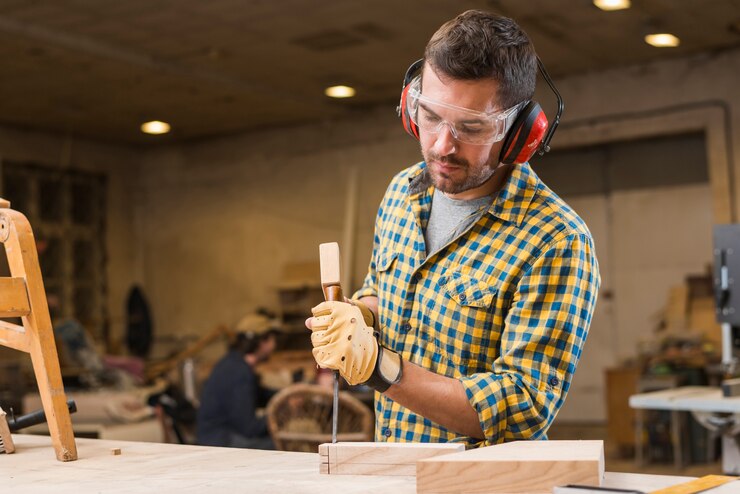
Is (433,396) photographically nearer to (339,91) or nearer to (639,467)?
(639,467)

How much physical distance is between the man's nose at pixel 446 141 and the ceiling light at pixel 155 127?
33.7 feet

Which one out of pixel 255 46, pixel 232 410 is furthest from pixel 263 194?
pixel 232 410

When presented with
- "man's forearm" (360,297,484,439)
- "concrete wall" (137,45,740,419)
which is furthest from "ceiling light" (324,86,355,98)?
"man's forearm" (360,297,484,439)

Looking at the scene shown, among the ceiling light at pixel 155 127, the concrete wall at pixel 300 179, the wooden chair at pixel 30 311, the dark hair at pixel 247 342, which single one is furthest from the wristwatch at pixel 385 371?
the ceiling light at pixel 155 127

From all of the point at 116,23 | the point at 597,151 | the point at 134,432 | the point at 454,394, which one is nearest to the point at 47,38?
the point at 116,23

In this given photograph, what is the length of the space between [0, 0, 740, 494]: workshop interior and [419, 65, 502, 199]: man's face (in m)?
0.27

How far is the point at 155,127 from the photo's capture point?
11969 mm

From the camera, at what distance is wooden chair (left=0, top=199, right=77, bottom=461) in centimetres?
201

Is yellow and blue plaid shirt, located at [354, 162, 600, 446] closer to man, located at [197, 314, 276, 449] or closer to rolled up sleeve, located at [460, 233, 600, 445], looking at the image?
rolled up sleeve, located at [460, 233, 600, 445]

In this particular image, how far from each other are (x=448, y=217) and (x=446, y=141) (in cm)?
28

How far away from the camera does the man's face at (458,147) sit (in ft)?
6.09

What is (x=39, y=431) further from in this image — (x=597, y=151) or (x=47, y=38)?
(x=597, y=151)

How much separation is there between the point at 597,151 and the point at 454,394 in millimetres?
8819

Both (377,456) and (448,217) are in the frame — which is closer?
(377,456)
